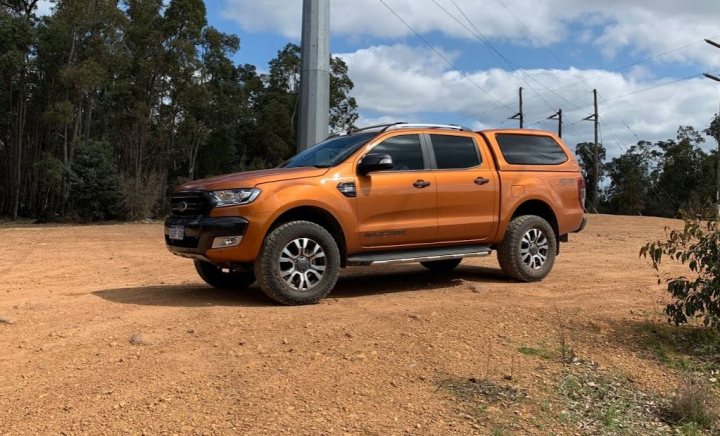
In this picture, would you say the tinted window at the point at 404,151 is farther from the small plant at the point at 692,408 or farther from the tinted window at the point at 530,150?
the small plant at the point at 692,408

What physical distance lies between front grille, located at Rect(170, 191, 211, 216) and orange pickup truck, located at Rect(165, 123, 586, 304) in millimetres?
13

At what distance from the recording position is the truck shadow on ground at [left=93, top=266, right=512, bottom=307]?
6570 millimetres

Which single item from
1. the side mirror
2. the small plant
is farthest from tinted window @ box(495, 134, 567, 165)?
the small plant

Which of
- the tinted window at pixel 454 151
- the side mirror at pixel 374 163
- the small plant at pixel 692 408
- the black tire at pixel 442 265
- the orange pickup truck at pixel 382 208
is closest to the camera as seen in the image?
the small plant at pixel 692 408

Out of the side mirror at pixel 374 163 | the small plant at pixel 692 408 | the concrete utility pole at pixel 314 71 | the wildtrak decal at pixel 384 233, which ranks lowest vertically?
the small plant at pixel 692 408

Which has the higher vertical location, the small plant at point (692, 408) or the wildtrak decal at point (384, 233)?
the wildtrak decal at point (384, 233)

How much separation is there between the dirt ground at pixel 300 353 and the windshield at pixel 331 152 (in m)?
1.54

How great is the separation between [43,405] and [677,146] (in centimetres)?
6532

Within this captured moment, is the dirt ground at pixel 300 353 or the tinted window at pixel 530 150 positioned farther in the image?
the tinted window at pixel 530 150

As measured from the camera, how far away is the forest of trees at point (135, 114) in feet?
111

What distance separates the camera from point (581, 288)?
7809 mm

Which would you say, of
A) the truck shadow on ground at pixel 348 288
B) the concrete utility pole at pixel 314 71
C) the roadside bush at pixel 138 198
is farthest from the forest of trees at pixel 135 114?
the truck shadow on ground at pixel 348 288

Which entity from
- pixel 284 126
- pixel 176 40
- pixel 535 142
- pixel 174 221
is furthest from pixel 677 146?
pixel 174 221

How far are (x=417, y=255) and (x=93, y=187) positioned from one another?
29.7 meters
